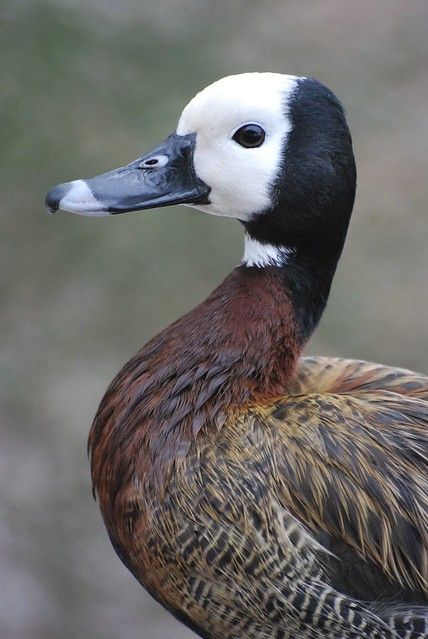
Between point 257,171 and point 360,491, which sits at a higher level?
point 257,171

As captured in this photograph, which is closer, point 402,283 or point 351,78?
point 402,283

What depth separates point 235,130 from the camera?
263 cm

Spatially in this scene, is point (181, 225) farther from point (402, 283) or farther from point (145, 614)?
point (145, 614)

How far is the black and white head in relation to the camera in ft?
8.56

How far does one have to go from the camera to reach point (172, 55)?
231 inches

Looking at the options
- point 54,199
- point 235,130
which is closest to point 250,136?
point 235,130

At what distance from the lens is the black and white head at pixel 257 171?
2.61 meters

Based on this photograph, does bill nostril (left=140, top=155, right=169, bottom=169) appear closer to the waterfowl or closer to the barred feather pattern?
the waterfowl

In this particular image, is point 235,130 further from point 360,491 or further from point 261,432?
point 360,491

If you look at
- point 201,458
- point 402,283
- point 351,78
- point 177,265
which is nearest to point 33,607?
point 201,458

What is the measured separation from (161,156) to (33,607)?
1.71 meters

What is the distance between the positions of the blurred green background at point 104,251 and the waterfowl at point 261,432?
A: 4.65 ft

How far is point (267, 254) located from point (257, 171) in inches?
7.7

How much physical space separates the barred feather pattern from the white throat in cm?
32
